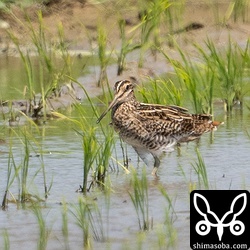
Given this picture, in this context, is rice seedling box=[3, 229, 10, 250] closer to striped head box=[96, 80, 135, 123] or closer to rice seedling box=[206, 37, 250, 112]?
striped head box=[96, 80, 135, 123]

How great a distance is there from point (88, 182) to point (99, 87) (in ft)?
10.3

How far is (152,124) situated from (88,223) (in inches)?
80.1

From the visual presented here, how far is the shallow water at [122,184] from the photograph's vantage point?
616cm

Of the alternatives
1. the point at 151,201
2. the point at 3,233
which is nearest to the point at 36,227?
the point at 3,233

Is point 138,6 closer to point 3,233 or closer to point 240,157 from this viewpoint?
point 240,157

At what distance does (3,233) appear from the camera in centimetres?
619

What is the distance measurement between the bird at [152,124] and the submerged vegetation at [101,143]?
0.42 feet

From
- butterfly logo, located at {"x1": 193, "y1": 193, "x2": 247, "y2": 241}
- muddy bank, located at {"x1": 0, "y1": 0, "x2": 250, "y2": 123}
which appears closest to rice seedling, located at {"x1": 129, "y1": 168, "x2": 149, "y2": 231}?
butterfly logo, located at {"x1": 193, "y1": 193, "x2": 247, "y2": 241}

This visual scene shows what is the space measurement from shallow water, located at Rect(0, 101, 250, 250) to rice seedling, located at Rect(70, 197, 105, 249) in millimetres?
43

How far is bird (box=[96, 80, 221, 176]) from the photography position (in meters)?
7.96

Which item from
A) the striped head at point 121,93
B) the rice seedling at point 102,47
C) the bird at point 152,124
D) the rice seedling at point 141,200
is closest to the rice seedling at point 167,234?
the rice seedling at point 141,200

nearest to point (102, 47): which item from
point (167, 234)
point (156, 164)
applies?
point (156, 164)

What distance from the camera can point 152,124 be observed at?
316 inches

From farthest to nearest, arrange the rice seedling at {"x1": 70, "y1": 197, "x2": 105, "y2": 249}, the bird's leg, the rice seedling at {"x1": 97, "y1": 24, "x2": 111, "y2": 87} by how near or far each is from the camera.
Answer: the rice seedling at {"x1": 97, "y1": 24, "x2": 111, "y2": 87} < the bird's leg < the rice seedling at {"x1": 70, "y1": 197, "x2": 105, "y2": 249}
